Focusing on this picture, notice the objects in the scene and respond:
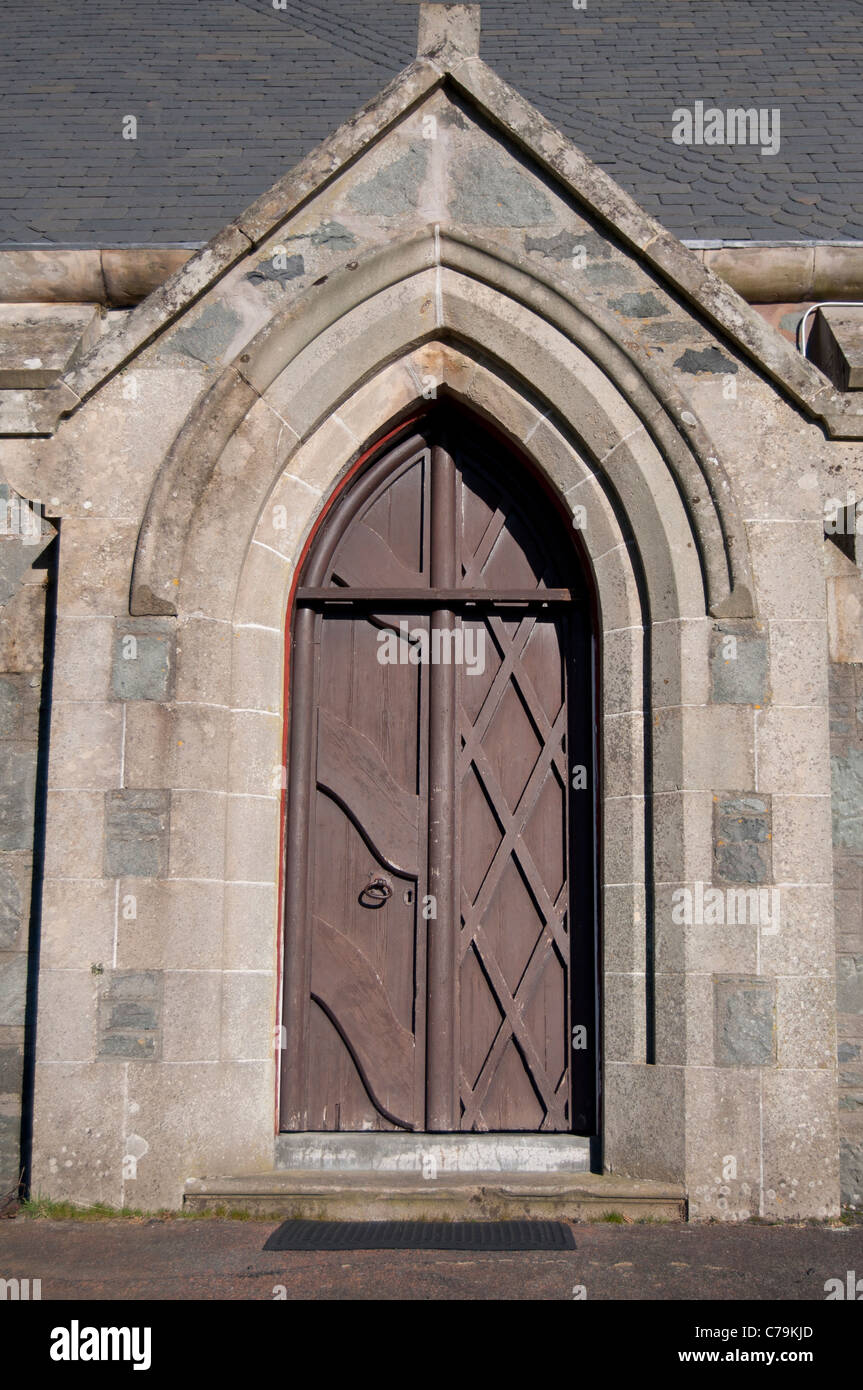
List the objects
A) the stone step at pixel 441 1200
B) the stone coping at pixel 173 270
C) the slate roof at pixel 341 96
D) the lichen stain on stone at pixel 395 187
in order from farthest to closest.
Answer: the slate roof at pixel 341 96 < the stone coping at pixel 173 270 < the lichen stain on stone at pixel 395 187 < the stone step at pixel 441 1200

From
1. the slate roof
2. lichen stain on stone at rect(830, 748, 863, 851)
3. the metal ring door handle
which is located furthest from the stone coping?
the metal ring door handle

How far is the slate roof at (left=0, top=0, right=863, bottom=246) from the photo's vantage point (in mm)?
6516

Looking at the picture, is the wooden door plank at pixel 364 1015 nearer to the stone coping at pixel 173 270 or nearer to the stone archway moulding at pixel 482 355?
the stone archway moulding at pixel 482 355

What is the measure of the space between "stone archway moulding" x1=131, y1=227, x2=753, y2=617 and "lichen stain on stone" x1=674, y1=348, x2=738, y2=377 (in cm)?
12

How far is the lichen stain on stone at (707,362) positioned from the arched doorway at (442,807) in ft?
2.77

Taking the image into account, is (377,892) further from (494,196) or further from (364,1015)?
(494,196)

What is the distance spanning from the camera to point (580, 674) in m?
5.42

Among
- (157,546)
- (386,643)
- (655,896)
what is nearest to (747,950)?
(655,896)

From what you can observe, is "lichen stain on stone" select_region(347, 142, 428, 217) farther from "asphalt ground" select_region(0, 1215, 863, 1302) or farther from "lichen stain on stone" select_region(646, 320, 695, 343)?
"asphalt ground" select_region(0, 1215, 863, 1302)

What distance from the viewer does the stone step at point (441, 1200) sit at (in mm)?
4547

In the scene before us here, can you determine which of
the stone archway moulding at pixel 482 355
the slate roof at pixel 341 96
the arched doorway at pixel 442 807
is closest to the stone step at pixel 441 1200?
the arched doorway at pixel 442 807
